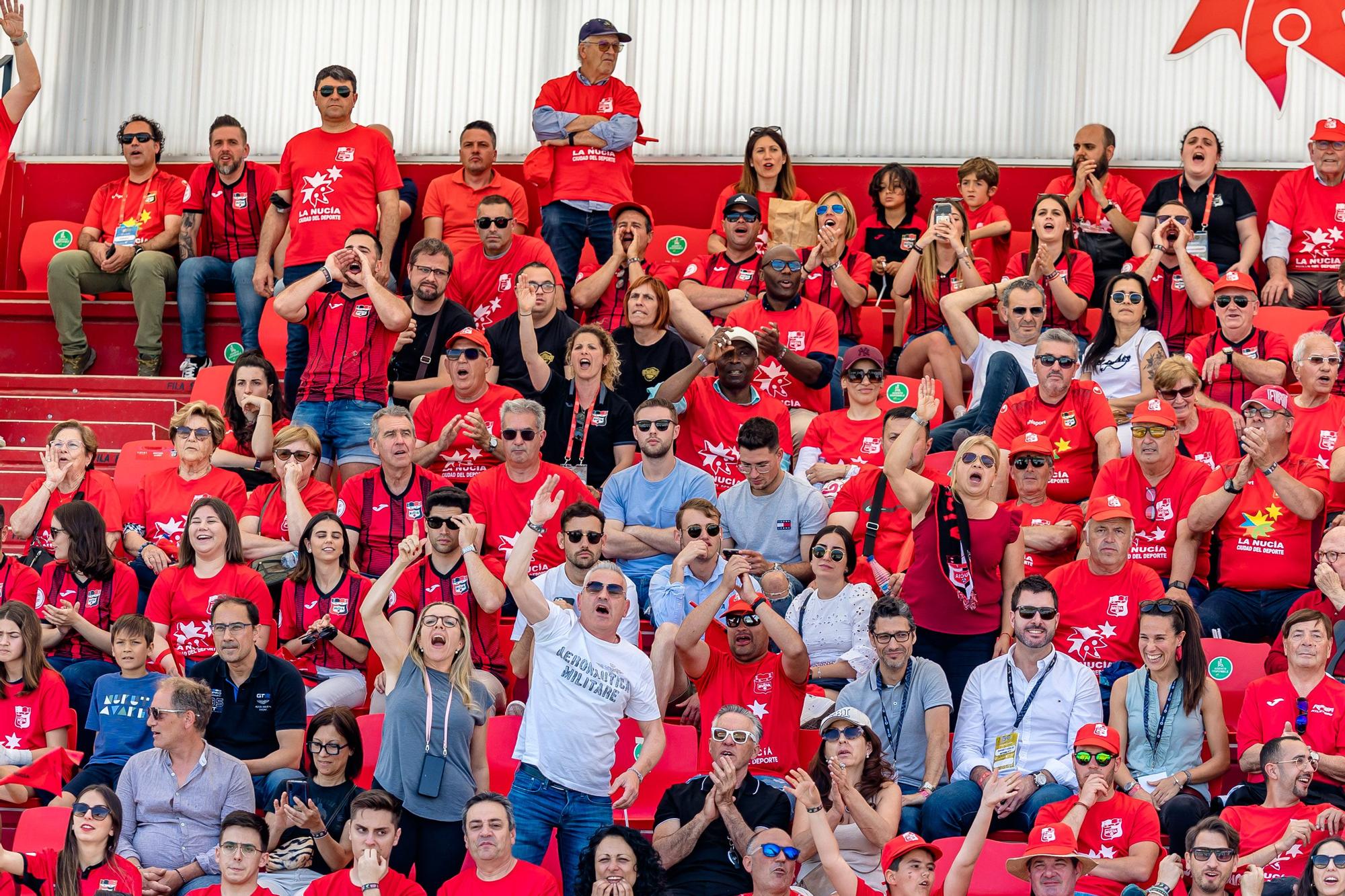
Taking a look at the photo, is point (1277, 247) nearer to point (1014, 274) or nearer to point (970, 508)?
point (1014, 274)

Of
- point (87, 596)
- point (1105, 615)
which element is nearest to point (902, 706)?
point (1105, 615)

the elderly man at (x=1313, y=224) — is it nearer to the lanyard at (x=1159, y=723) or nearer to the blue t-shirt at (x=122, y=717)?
the lanyard at (x=1159, y=723)

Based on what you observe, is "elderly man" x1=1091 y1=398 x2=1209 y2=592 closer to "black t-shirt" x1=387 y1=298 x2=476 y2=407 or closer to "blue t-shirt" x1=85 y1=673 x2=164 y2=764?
"black t-shirt" x1=387 y1=298 x2=476 y2=407

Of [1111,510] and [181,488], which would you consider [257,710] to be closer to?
[181,488]

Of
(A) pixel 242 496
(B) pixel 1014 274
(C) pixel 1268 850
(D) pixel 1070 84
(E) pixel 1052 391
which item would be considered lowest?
(C) pixel 1268 850

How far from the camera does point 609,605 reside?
26.0 ft

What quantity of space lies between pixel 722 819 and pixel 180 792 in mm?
2279

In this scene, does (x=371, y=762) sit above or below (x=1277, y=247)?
below

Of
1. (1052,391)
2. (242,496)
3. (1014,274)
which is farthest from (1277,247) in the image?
(242,496)

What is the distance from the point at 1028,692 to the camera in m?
8.11

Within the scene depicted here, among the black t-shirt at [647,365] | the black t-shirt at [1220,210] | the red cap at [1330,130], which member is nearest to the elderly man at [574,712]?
the black t-shirt at [647,365]

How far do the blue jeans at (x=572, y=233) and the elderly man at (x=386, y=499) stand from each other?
2761 mm

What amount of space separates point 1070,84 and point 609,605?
7365 millimetres

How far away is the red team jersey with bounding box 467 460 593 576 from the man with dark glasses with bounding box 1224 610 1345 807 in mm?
3335
